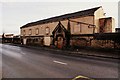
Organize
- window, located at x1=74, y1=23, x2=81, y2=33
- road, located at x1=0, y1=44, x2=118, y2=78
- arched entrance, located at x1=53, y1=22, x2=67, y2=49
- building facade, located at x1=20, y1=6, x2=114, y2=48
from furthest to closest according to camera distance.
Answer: arched entrance, located at x1=53, y1=22, x2=67, y2=49 < window, located at x1=74, y1=23, x2=81, y2=33 < building facade, located at x1=20, y1=6, x2=114, y2=48 < road, located at x1=0, y1=44, x2=118, y2=78

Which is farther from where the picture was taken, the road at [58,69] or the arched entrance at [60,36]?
the arched entrance at [60,36]

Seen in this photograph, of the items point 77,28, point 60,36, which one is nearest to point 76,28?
point 77,28

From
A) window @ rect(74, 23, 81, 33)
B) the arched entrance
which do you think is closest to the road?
window @ rect(74, 23, 81, 33)

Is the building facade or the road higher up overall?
the building facade

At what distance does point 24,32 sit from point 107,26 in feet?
108

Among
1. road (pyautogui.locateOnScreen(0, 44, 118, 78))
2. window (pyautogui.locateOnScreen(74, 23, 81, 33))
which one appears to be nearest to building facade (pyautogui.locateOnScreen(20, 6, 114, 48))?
window (pyautogui.locateOnScreen(74, 23, 81, 33))

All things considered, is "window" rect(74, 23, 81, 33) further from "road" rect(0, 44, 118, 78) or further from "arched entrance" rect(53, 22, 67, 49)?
"road" rect(0, 44, 118, 78)

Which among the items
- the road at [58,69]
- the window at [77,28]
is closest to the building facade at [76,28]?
the window at [77,28]

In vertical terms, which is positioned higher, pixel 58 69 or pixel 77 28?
pixel 77 28

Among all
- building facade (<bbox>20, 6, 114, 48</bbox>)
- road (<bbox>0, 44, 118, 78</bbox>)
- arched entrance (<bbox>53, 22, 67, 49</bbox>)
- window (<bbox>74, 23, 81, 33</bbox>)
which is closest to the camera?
road (<bbox>0, 44, 118, 78</bbox>)

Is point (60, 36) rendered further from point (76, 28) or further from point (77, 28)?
point (77, 28)

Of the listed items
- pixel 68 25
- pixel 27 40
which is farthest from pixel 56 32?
pixel 27 40

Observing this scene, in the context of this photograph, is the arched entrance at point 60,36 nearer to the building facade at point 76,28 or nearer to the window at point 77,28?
the building facade at point 76,28

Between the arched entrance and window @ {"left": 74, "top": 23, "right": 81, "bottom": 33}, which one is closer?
window @ {"left": 74, "top": 23, "right": 81, "bottom": 33}
